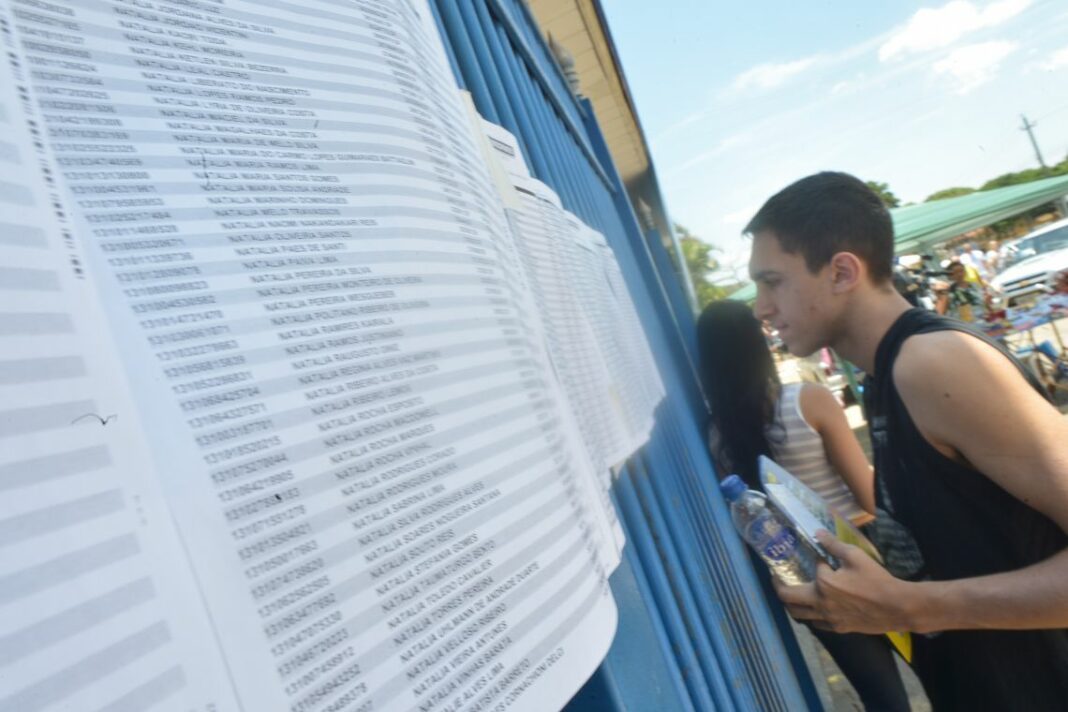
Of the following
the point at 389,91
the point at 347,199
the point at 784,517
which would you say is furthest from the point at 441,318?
the point at 784,517

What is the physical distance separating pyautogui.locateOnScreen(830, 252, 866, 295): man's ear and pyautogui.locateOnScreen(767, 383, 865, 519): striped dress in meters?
1.05

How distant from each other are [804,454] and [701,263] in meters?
40.7

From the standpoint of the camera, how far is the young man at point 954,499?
1.37 m

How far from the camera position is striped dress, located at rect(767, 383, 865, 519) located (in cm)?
281

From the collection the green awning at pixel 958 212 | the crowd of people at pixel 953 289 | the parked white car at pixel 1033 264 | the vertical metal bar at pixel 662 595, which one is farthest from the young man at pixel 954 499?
the parked white car at pixel 1033 264

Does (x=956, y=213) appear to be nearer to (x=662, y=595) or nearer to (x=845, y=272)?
(x=845, y=272)

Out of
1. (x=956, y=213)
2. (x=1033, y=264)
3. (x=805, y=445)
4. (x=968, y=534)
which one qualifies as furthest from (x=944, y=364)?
(x=1033, y=264)

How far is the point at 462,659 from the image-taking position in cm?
47

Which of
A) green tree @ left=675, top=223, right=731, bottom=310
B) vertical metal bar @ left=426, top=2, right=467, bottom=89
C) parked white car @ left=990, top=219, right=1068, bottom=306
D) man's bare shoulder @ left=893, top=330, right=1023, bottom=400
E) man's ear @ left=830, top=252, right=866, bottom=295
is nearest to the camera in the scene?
vertical metal bar @ left=426, top=2, right=467, bottom=89

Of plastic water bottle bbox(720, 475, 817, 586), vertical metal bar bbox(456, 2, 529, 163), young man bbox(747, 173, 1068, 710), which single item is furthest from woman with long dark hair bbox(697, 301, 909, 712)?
vertical metal bar bbox(456, 2, 529, 163)

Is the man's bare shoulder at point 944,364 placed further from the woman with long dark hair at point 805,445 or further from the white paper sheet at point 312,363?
the woman with long dark hair at point 805,445

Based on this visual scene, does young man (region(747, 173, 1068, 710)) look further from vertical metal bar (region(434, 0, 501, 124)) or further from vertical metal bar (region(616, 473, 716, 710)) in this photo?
vertical metal bar (region(434, 0, 501, 124))

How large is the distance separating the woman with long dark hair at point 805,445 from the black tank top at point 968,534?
1040 millimetres

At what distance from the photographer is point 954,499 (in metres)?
1.52
